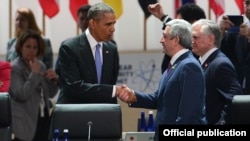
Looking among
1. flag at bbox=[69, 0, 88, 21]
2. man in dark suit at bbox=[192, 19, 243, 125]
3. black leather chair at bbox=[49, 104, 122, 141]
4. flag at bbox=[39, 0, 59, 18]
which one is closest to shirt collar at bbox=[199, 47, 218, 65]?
man in dark suit at bbox=[192, 19, 243, 125]

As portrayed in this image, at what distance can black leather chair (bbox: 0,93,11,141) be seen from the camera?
6.32 metres

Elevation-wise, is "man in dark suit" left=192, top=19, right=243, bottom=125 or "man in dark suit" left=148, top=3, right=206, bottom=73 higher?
"man in dark suit" left=148, top=3, right=206, bottom=73

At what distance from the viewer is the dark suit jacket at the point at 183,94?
605 centimetres

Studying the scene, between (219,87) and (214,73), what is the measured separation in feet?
0.36

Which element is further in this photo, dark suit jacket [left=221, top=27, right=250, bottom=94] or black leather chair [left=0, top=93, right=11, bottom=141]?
dark suit jacket [left=221, top=27, right=250, bottom=94]

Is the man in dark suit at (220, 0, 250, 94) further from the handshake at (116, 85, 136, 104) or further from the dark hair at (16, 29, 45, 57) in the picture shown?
the dark hair at (16, 29, 45, 57)

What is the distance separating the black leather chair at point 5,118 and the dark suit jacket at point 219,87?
1502mm

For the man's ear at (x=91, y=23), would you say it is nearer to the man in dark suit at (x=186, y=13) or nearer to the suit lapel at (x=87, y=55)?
the suit lapel at (x=87, y=55)

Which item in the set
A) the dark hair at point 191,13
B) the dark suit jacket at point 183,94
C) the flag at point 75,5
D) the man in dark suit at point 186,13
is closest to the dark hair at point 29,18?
the flag at point 75,5

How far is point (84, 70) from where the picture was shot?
23.7ft

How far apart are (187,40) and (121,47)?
340cm

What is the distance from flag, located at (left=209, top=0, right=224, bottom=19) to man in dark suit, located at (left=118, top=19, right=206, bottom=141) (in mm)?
3199

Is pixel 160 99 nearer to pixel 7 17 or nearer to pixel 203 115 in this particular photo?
pixel 203 115

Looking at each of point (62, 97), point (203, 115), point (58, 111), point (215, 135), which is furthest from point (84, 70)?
point (215, 135)
